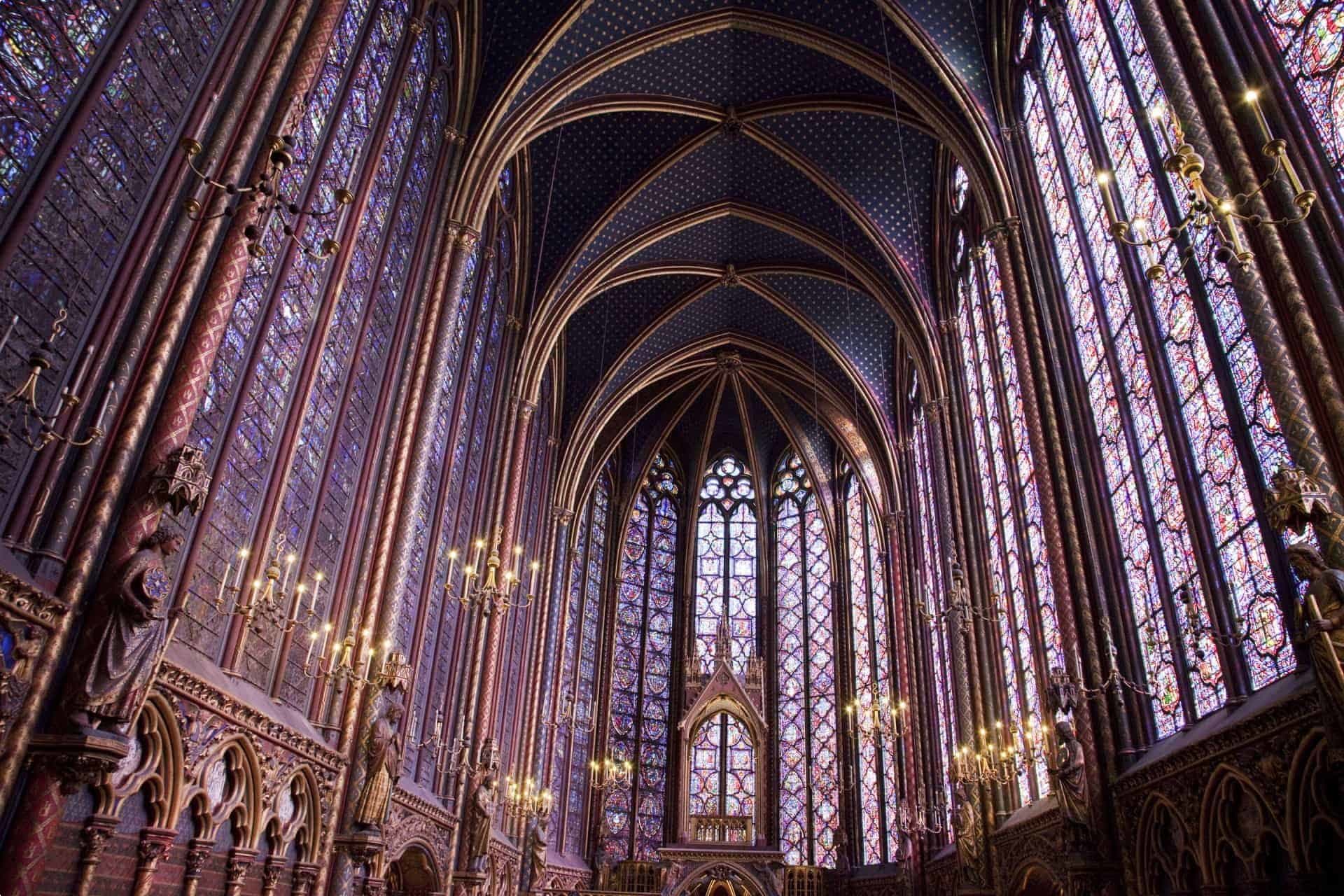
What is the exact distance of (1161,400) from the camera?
10898 millimetres

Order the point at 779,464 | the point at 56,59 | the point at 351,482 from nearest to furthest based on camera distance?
the point at 56,59 → the point at 351,482 → the point at 779,464

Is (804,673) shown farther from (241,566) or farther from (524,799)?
(241,566)

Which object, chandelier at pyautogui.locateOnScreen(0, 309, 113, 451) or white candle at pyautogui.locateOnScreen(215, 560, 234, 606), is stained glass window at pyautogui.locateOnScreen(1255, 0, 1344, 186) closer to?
chandelier at pyautogui.locateOnScreen(0, 309, 113, 451)

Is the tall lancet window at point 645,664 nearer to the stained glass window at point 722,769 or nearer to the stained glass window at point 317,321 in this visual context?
the stained glass window at point 722,769

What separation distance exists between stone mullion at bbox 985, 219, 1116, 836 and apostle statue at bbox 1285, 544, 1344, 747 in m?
5.26

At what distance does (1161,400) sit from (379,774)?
1028 cm

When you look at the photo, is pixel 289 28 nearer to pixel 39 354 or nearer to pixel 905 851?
pixel 39 354

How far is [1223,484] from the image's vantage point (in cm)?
980

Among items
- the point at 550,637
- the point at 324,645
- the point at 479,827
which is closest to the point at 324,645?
the point at 324,645

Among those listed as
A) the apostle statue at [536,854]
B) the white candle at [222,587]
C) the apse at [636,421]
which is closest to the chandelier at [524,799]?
the apostle statue at [536,854]

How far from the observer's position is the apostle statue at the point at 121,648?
653 cm

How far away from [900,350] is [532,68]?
477 inches

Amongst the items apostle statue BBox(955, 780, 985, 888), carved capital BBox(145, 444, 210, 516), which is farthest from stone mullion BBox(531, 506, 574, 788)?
carved capital BBox(145, 444, 210, 516)

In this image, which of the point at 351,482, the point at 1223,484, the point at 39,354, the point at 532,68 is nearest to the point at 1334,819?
the point at 1223,484
